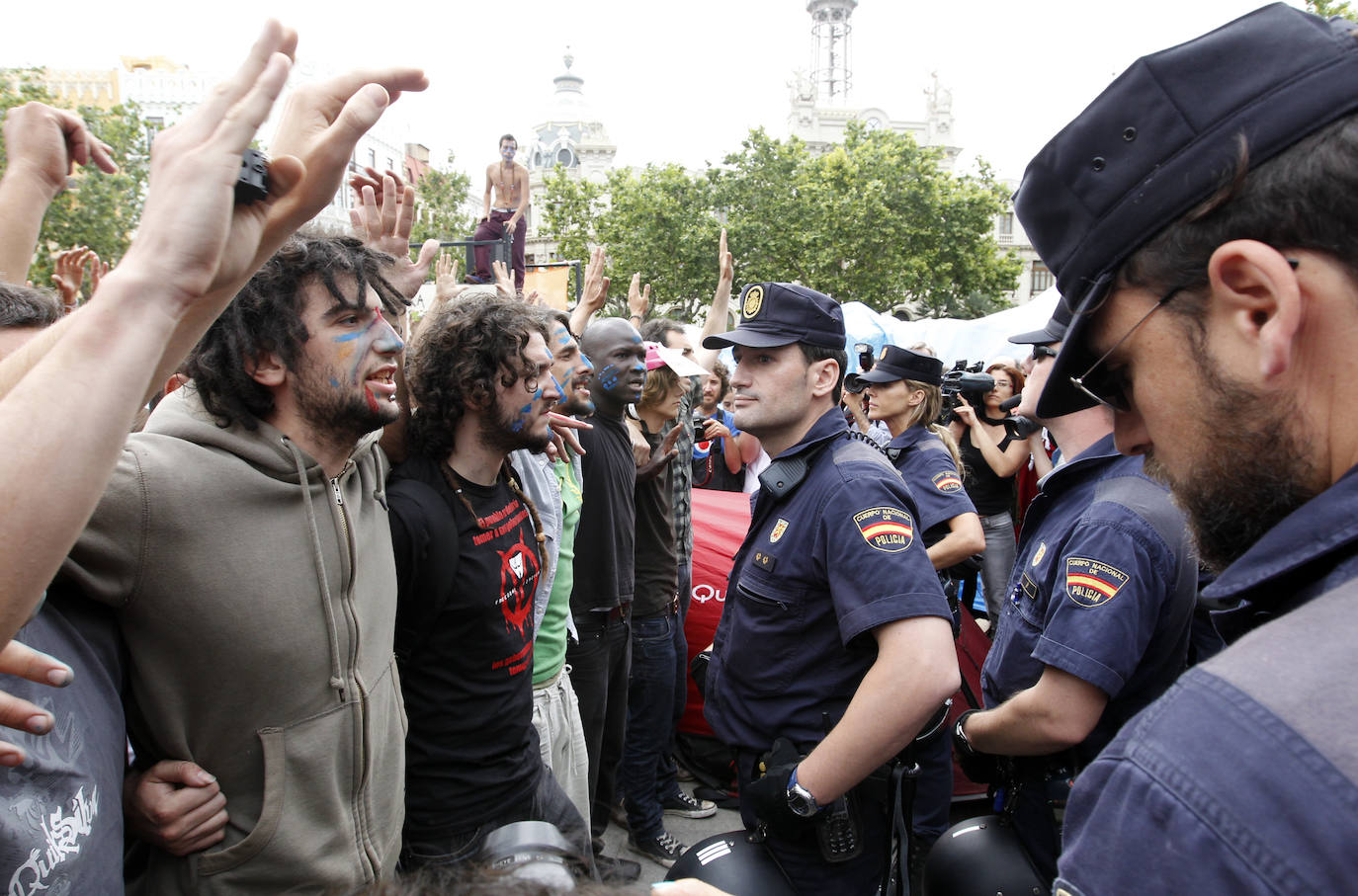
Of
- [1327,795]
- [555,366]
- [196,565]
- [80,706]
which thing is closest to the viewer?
[1327,795]

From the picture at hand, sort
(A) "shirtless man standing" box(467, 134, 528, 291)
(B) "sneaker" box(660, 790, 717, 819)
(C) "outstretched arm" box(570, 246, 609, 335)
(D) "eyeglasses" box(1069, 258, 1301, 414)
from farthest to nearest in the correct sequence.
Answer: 1. (A) "shirtless man standing" box(467, 134, 528, 291)
2. (C) "outstretched arm" box(570, 246, 609, 335)
3. (B) "sneaker" box(660, 790, 717, 819)
4. (D) "eyeglasses" box(1069, 258, 1301, 414)

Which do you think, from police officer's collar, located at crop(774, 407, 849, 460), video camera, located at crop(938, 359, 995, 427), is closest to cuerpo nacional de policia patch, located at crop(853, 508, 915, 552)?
police officer's collar, located at crop(774, 407, 849, 460)

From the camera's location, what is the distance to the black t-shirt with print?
2428mm

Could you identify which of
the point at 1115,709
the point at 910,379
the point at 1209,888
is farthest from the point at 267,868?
the point at 910,379

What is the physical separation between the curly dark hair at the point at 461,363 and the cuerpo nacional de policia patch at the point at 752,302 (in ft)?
2.64

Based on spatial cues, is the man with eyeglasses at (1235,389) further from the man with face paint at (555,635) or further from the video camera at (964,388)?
the video camera at (964,388)

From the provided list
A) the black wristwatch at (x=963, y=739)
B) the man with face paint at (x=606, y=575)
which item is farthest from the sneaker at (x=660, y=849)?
the black wristwatch at (x=963, y=739)

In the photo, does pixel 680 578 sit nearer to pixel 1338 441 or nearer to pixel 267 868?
pixel 267 868

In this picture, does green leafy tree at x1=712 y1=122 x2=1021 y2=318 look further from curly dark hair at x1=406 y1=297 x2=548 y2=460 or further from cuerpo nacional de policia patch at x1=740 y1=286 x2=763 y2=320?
curly dark hair at x1=406 y1=297 x2=548 y2=460

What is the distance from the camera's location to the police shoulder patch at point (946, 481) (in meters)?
4.57

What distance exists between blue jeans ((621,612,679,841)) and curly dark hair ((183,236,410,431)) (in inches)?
109

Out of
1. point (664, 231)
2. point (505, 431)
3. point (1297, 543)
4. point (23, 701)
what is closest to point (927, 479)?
point (505, 431)

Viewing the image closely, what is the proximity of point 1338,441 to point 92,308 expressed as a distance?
52.6 inches

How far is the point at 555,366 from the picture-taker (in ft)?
12.3
